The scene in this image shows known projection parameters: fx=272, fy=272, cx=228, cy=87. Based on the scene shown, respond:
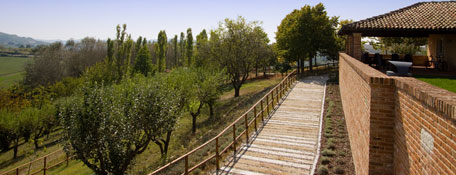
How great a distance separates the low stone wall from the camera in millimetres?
2363

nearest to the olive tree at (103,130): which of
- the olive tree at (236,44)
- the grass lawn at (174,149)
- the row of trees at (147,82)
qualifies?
the row of trees at (147,82)

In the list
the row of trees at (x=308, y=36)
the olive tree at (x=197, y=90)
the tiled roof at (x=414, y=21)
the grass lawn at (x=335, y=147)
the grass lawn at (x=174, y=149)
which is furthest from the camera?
the row of trees at (x=308, y=36)

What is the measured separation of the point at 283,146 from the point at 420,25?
8737mm

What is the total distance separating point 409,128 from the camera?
127 inches

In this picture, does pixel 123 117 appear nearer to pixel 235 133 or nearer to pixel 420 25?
pixel 235 133

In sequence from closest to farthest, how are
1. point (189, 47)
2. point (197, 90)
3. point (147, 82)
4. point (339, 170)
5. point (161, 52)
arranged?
point (339, 170)
point (147, 82)
point (197, 90)
point (161, 52)
point (189, 47)

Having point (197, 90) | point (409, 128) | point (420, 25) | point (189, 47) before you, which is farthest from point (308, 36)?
point (189, 47)

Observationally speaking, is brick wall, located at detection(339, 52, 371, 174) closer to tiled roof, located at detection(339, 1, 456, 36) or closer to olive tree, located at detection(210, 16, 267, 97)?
tiled roof, located at detection(339, 1, 456, 36)

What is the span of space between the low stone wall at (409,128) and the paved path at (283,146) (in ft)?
10.1

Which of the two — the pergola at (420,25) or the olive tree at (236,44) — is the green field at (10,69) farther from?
the pergola at (420,25)

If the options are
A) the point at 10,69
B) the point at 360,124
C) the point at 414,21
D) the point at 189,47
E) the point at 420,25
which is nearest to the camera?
the point at 360,124

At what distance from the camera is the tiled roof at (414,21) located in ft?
38.3

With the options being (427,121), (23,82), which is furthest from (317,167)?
(23,82)

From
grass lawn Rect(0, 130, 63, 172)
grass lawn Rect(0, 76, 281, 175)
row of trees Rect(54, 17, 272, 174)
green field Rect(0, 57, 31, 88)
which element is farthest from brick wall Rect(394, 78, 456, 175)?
green field Rect(0, 57, 31, 88)
